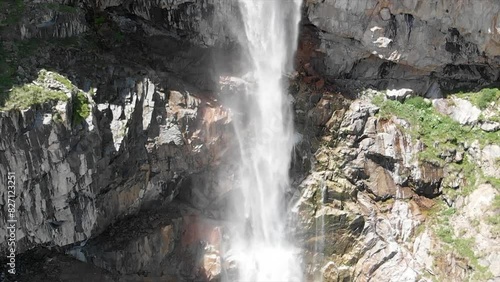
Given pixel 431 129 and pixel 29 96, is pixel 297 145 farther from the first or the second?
pixel 29 96

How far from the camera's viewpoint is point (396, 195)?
1741cm

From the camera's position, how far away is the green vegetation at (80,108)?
13.4m

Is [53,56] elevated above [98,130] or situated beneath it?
elevated above

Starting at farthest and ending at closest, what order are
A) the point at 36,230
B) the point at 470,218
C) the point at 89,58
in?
1. the point at 470,218
2. the point at 89,58
3. the point at 36,230

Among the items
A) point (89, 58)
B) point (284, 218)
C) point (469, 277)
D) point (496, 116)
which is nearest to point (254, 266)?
point (284, 218)

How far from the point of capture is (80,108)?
44.6ft

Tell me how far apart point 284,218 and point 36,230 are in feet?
26.9

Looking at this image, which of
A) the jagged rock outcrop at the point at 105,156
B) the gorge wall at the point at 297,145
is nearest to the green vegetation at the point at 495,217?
the gorge wall at the point at 297,145

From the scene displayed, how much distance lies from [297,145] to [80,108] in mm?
7900

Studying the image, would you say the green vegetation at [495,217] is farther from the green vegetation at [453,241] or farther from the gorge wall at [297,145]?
the green vegetation at [453,241]

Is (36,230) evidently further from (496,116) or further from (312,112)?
(496,116)

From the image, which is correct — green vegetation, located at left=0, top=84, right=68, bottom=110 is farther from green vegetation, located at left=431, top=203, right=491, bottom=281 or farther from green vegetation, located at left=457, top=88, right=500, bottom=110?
green vegetation, located at left=457, top=88, right=500, bottom=110

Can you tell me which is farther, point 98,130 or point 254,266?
point 254,266

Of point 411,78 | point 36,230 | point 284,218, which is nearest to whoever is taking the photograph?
point 36,230
